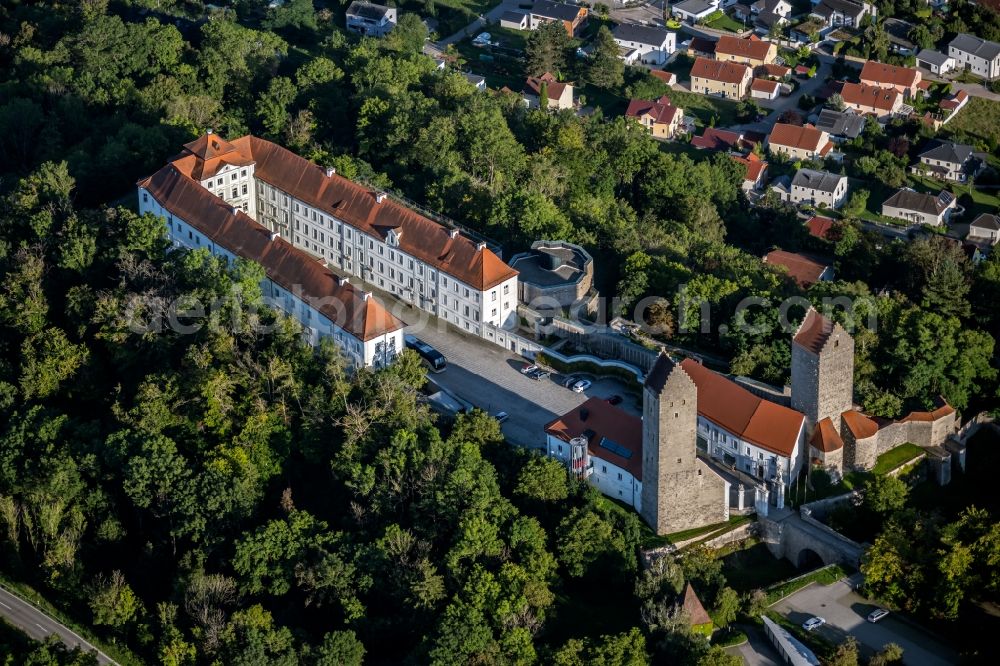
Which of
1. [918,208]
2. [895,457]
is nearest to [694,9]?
[918,208]

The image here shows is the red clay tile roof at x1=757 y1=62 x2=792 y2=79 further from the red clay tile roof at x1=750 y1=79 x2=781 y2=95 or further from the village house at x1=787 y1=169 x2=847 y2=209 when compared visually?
A: the village house at x1=787 y1=169 x2=847 y2=209

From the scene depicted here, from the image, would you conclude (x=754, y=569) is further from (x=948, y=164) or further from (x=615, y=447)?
(x=948, y=164)

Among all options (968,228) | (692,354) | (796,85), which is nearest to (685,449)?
(692,354)

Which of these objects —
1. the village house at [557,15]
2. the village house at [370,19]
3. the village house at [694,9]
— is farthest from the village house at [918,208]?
the village house at [370,19]

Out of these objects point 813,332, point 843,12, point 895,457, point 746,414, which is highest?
point 813,332

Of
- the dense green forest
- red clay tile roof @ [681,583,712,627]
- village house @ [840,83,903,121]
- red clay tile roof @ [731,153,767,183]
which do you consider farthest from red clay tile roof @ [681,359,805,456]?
village house @ [840,83,903,121]

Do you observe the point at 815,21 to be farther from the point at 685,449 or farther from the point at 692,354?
the point at 685,449

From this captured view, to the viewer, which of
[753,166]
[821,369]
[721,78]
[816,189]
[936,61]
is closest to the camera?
[821,369]

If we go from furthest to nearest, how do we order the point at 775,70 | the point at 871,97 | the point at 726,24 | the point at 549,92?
the point at 726,24
the point at 775,70
the point at 871,97
the point at 549,92
